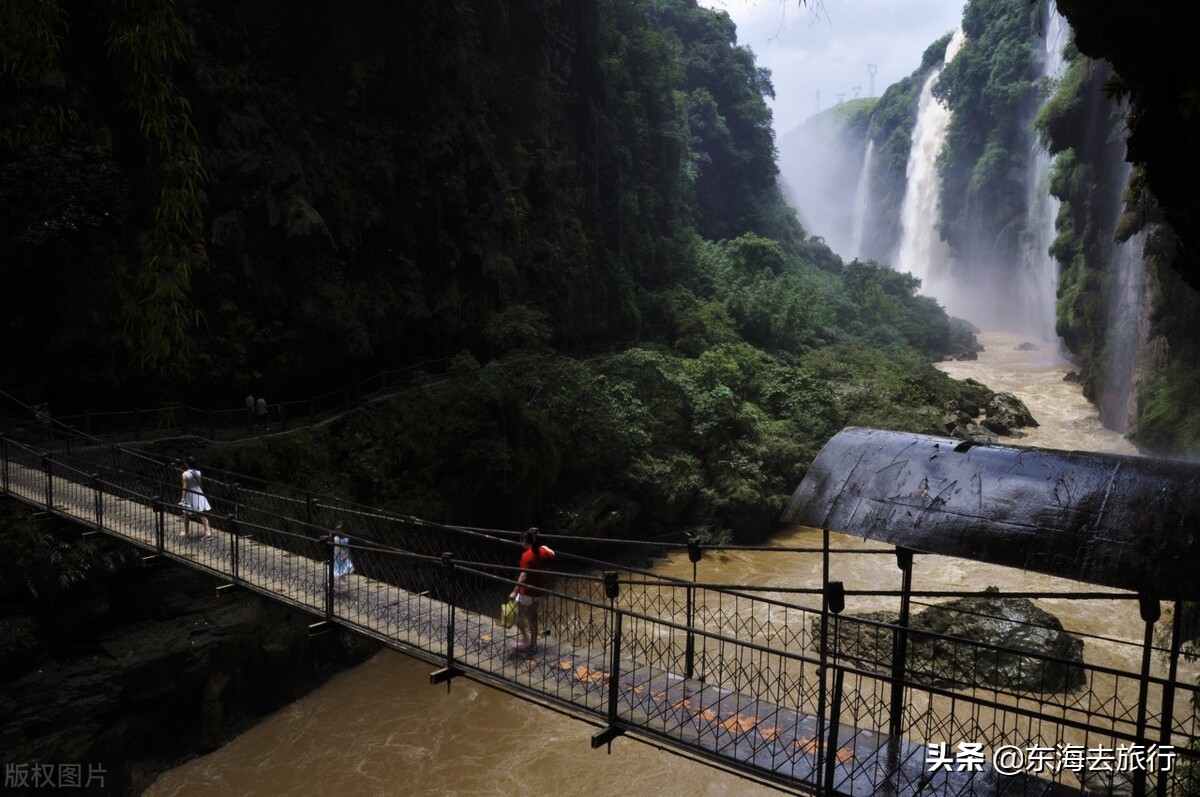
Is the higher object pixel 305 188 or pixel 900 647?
pixel 305 188

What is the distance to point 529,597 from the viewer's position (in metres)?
5.95

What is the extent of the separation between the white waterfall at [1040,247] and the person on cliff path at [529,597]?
4386 centimetres

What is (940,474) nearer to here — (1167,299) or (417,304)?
(417,304)

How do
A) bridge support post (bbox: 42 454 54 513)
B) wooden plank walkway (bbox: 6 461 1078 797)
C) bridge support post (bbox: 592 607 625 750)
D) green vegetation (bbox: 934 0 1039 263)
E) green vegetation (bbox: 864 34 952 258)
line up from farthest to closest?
green vegetation (bbox: 864 34 952 258), green vegetation (bbox: 934 0 1039 263), bridge support post (bbox: 42 454 54 513), bridge support post (bbox: 592 607 625 750), wooden plank walkway (bbox: 6 461 1078 797)

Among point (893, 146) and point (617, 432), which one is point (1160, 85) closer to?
point (617, 432)

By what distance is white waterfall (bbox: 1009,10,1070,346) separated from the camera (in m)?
42.3

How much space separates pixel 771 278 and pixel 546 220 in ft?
45.4

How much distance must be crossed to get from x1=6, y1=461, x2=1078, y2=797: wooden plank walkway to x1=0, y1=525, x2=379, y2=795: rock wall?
58.2 inches

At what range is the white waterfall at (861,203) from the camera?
209ft

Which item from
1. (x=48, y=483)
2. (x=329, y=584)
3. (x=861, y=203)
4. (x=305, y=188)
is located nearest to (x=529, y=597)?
(x=329, y=584)

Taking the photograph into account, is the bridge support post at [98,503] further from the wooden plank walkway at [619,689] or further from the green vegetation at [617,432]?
the green vegetation at [617,432]

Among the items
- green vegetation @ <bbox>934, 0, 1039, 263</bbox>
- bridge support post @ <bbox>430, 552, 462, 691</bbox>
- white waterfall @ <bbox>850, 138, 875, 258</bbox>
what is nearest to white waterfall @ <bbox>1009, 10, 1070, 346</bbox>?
green vegetation @ <bbox>934, 0, 1039, 263</bbox>

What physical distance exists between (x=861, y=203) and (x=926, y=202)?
34.0 feet

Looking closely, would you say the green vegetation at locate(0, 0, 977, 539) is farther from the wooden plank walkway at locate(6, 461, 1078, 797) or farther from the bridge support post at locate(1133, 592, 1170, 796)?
the bridge support post at locate(1133, 592, 1170, 796)
